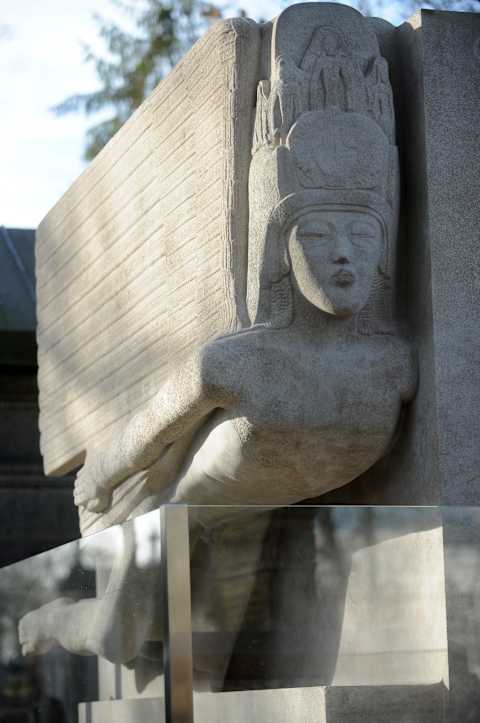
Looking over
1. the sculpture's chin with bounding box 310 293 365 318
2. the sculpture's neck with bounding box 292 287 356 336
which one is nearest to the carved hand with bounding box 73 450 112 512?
the sculpture's neck with bounding box 292 287 356 336

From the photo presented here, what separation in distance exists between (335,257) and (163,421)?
812mm

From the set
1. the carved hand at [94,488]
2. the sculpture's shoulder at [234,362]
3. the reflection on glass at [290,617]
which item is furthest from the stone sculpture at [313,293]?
the carved hand at [94,488]

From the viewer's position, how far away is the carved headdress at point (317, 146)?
14.1ft

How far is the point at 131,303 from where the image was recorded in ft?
18.2

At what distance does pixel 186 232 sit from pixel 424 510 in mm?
1616

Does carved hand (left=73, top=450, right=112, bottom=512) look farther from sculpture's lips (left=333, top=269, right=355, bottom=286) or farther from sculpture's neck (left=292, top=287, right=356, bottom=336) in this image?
sculpture's lips (left=333, top=269, right=355, bottom=286)

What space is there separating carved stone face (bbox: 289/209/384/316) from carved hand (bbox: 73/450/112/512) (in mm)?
1378

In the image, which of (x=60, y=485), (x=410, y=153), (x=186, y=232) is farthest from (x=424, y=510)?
(x=60, y=485)

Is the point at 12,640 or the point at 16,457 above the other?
the point at 16,457

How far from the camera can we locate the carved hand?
17.5 ft

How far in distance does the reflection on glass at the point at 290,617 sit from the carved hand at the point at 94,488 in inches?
55.5

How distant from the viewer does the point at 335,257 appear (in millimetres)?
4242

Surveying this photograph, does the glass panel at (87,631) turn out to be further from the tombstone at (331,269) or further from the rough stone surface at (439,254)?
the rough stone surface at (439,254)

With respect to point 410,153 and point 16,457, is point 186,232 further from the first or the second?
point 16,457
